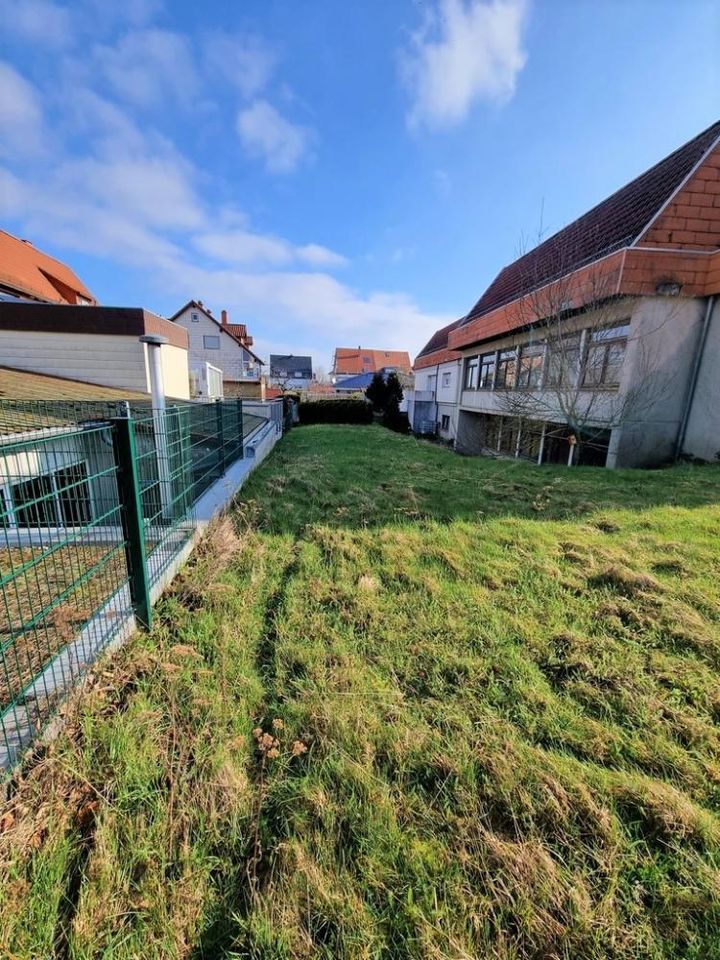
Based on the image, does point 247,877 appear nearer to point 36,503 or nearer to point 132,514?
point 36,503

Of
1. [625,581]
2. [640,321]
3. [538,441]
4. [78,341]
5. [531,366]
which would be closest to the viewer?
[625,581]

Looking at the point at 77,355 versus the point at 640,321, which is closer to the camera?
the point at 640,321

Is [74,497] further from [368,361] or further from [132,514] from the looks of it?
[368,361]

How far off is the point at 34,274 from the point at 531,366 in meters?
26.2

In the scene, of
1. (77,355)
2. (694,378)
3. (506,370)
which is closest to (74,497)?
(694,378)

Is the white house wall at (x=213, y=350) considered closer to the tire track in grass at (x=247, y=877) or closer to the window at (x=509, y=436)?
the window at (x=509, y=436)

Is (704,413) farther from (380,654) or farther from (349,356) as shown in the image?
(349,356)

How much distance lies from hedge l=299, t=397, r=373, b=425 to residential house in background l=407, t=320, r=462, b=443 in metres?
3.85

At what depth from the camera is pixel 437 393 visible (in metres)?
24.7

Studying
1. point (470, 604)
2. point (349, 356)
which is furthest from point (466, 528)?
point (349, 356)

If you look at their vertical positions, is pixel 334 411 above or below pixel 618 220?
below

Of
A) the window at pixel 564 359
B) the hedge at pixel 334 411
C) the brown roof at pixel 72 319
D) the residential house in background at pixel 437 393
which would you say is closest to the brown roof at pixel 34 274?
the brown roof at pixel 72 319

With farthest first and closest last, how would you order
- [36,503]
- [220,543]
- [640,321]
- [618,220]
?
[618,220], [640,321], [220,543], [36,503]

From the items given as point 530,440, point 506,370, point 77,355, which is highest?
point 506,370
